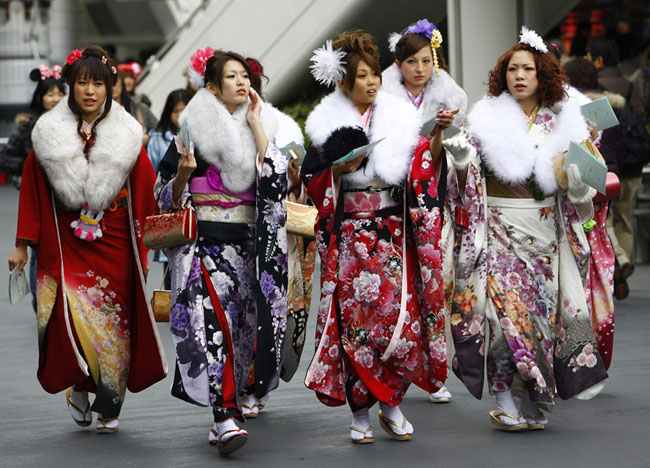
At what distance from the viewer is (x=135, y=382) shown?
5871 millimetres

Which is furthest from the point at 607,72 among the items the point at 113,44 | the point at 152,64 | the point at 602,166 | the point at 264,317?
the point at 113,44

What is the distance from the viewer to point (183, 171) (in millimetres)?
5395

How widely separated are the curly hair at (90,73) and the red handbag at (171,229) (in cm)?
61

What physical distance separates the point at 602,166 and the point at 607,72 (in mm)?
5057

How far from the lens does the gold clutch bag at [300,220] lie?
5918 millimetres

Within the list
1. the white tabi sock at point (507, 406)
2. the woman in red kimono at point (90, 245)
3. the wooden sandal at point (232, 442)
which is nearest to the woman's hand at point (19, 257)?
the woman in red kimono at point (90, 245)

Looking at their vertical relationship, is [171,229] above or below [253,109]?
below

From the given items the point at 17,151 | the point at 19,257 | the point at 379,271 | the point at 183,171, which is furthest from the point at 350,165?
the point at 17,151

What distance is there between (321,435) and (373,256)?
3.03 ft

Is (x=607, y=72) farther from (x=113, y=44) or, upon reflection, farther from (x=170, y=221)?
(x=113, y=44)

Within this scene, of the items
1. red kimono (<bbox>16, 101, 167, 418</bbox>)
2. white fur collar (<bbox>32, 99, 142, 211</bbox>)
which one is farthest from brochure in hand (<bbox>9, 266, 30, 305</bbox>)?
white fur collar (<bbox>32, 99, 142, 211</bbox>)

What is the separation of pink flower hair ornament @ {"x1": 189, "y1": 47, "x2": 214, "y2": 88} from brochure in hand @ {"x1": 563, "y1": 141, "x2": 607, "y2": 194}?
179 centimetres

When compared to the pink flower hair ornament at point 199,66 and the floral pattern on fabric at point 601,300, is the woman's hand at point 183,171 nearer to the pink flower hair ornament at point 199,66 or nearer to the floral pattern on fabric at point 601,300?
the pink flower hair ornament at point 199,66

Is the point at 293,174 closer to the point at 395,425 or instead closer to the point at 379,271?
the point at 379,271
